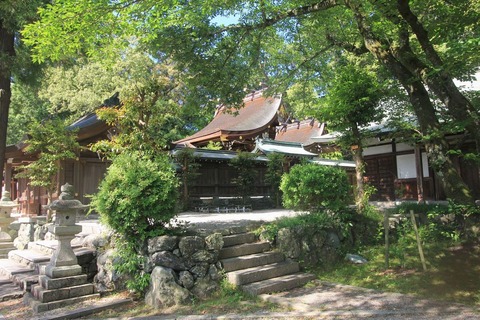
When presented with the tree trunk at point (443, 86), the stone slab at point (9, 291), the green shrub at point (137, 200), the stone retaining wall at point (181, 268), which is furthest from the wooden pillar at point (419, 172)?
the stone slab at point (9, 291)

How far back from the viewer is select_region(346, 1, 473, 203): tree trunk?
6.78 metres

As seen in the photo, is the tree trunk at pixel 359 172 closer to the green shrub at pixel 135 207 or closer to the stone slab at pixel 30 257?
the green shrub at pixel 135 207

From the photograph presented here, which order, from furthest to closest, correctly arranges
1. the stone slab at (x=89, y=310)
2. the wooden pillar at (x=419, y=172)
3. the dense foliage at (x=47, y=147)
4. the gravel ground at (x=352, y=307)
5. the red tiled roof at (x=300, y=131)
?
the red tiled roof at (x=300, y=131), the wooden pillar at (x=419, y=172), the dense foliage at (x=47, y=147), the stone slab at (x=89, y=310), the gravel ground at (x=352, y=307)

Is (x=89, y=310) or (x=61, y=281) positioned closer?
(x=89, y=310)

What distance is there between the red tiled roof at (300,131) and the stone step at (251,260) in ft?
72.0

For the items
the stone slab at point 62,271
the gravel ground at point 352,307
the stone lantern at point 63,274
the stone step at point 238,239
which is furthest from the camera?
the stone step at point 238,239

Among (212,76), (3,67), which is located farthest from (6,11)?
(212,76)

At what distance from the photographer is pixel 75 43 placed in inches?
298

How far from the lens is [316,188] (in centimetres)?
805

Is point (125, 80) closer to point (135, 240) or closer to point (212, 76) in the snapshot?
point (212, 76)

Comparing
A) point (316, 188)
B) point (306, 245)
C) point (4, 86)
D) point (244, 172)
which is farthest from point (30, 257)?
point (244, 172)

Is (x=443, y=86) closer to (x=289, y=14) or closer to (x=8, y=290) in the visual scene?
(x=289, y=14)

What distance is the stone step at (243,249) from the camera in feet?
22.5

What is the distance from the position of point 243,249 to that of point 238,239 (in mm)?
276
